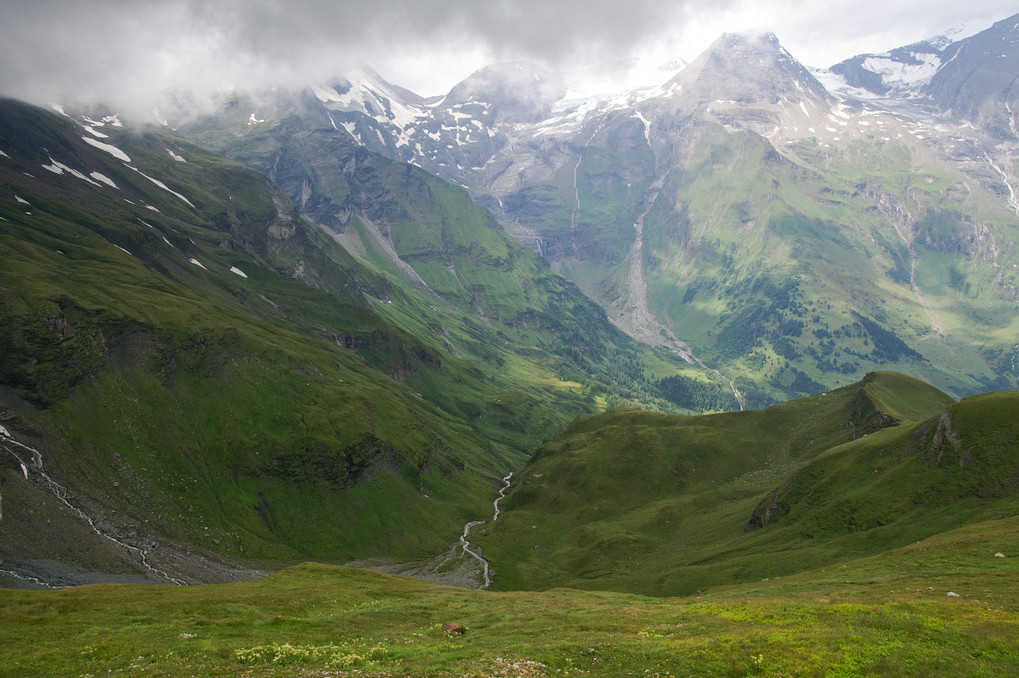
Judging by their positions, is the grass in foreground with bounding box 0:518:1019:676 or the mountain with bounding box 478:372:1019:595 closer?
the grass in foreground with bounding box 0:518:1019:676

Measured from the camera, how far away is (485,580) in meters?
156

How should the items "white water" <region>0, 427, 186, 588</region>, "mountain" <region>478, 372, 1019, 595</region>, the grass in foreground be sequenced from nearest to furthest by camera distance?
1. the grass in foreground
2. "mountain" <region>478, 372, 1019, 595</region>
3. "white water" <region>0, 427, 186, 588</region>

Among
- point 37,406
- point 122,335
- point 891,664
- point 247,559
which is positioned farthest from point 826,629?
point 122,335

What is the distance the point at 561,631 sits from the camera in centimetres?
4488

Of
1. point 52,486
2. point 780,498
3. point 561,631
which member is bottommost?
point 561,631

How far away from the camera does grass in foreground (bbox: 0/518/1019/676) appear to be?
102 ft

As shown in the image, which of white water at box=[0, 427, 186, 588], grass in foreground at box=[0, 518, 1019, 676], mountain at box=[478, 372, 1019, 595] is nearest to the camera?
grass in foreground at box=[0, 518, 1019, 676]

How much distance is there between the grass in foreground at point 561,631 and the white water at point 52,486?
61.0 metres

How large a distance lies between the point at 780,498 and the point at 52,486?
15561 cm

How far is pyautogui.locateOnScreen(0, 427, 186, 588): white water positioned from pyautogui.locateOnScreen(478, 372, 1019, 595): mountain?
8266 cm

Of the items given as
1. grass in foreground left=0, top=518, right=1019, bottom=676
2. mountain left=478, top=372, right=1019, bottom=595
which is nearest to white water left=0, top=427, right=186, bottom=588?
grass in foreground left=0, top=518, right=1019, bottom=676

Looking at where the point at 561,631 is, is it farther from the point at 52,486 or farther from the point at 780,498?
the point at 52,486

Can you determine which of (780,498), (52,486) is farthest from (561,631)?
(52,486)

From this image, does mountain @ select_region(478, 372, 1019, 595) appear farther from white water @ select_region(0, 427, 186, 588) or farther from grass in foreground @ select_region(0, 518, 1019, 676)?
white water @ select_region(0, 427, 186, 588)
